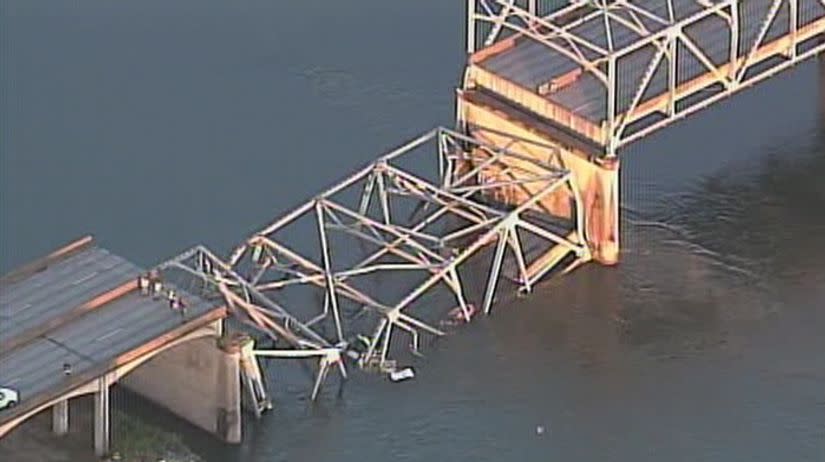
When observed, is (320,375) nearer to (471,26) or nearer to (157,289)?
(157,289)

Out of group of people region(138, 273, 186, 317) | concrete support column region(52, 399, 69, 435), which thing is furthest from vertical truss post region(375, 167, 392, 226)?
concrete support column region(52, 399, 69, 435)

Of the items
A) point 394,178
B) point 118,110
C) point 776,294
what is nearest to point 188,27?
point 118,110

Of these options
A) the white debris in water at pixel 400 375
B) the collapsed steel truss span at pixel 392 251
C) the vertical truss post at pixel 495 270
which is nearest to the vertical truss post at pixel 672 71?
the collapsed steel truss span at pixel 392 251

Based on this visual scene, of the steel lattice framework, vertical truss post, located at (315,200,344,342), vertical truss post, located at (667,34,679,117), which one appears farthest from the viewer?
the steel lattice framework

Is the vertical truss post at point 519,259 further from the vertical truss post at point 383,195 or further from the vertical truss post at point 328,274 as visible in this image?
the vertical truss post at point 328,274

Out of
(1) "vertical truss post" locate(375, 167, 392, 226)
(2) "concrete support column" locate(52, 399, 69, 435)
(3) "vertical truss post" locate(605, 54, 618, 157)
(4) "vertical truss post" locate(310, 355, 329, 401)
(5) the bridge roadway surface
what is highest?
(3) "vertical truss post" locate(605, 54, 618, 157)

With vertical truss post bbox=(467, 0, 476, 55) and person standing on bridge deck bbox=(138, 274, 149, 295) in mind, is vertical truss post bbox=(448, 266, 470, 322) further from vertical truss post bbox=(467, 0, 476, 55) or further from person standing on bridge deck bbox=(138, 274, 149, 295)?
person standing on bridge deck bbox=(138, 274, 149, 295)
